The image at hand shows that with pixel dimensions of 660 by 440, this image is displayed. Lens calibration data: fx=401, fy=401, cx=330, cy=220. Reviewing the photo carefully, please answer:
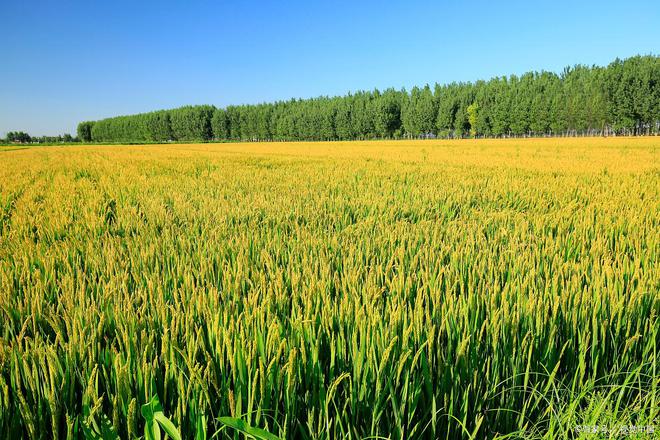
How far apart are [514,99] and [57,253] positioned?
77.9 metres

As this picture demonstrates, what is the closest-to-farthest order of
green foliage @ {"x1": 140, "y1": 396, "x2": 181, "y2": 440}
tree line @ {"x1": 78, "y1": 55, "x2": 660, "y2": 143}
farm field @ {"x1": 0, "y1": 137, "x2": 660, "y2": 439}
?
→ 1. green foliage @ {"x1": 140, "y1": 396, "x2": 181, "y2": 440}
2. farm field @ {"x1": 0, "y1": 137, "x2": 660, "y2": 439}
3. tree line @ {"x1": 78, "y1": 55, "x2": 660, "y2": 143}

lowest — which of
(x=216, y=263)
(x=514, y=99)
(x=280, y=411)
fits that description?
(x=280, y=411)

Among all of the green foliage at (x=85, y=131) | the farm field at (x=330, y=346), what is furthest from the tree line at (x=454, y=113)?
the farm field at (x=330, y=346)

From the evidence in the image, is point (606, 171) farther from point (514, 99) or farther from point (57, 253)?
point (514, 99)

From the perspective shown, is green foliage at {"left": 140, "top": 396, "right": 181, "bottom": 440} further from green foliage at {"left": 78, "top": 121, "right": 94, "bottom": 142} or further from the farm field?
green foliage at {"left": 78, "top": 121, "right": 94, "bottom": 142}

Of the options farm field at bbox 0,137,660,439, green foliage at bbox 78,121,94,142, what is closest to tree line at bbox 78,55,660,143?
green foliage at bbox 78,121,94,142

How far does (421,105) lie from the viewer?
267 ft

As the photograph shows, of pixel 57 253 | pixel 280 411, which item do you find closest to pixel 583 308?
pixel 280 411

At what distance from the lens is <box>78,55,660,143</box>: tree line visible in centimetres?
5766

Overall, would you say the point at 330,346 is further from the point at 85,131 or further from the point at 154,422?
the point at 85,131

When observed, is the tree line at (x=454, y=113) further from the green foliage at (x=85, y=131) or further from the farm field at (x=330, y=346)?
the farm field at (x=330, y=346)

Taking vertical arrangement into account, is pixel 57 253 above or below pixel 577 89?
below

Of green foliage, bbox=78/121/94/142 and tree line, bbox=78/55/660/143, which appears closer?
tree line, bbox=78/55/660/143

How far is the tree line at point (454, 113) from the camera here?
2270 inches
